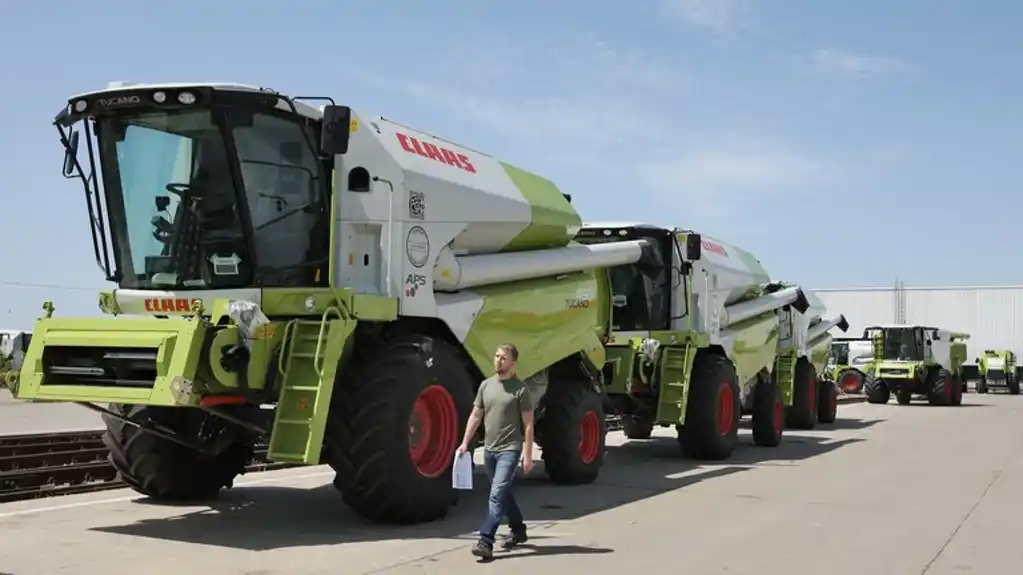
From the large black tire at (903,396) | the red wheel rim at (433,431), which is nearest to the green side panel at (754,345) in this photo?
the red wheel rim at (433,431)

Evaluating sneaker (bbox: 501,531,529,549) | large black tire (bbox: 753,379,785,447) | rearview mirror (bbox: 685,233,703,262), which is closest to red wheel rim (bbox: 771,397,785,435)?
large black tire (bbox: 753,379,785,447)

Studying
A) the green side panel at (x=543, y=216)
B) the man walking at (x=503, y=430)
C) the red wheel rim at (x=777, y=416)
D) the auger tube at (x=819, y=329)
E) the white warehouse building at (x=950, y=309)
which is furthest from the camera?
the white warehouse building at (x=950, y=309)

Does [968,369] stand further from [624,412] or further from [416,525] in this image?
[416,525]

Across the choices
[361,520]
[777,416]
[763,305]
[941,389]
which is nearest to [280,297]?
[361,520]

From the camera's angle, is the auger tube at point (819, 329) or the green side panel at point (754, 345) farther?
the auger tube at point (819, 329)

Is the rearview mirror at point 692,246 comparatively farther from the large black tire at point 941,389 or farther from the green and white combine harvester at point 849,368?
the large black tire at point 941,389

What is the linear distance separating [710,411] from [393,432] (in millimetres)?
7847

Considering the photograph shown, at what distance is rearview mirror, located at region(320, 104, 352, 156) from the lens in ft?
28.6

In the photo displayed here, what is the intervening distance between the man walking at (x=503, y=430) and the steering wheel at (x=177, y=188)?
3167 millimetres

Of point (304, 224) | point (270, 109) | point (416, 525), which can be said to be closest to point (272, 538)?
point (416, 525)

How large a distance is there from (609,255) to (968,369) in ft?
149

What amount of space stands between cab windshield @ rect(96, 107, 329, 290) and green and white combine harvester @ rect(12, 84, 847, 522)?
1cm

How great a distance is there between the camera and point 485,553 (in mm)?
7582

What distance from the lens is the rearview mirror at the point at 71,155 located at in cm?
898
